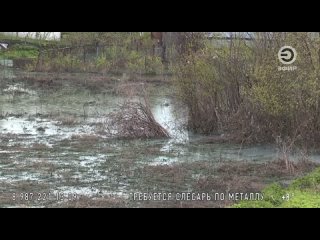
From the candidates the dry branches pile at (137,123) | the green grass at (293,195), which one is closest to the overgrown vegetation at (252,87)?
the dry branches pile at (137,123)

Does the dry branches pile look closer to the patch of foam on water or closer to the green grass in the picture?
the patch of foam on water

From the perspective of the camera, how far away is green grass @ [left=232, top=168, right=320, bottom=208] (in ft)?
27.1

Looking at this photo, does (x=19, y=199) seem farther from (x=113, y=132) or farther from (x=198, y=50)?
(x=198, y=50)

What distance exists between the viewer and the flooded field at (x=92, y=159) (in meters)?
9.78

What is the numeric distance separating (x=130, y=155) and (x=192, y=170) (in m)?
1.88

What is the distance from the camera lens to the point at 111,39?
1217 inches

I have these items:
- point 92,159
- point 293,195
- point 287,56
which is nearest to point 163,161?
point 92,159

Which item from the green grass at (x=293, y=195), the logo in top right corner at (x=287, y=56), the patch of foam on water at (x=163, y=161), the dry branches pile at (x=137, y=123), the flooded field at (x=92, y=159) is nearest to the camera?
the green grass at (x=293, y=195)

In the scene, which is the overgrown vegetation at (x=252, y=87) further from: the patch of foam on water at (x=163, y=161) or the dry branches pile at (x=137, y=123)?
the patch of foam on water at (x=163, y=161)

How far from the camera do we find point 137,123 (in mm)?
14648

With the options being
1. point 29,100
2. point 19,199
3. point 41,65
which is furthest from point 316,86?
point 41,65

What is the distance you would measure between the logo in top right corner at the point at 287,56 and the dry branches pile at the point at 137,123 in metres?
3.69

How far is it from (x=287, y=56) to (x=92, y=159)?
510 cm

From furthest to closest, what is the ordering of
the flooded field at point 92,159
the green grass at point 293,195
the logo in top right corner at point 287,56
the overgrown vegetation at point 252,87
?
the logo in top right corner at point 287,56, the overgrown vegetation at point 252,87, the flooded field at point 92,159, the green grass at point 293,195
